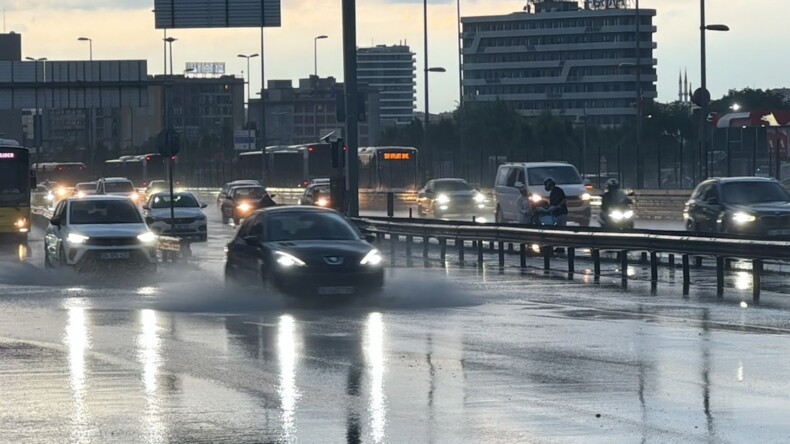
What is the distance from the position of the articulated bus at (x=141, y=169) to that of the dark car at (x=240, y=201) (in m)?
44.5

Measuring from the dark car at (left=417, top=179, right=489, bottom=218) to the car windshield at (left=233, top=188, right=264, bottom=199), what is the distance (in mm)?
6456

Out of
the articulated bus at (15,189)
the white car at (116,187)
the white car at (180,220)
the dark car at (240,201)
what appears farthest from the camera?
the white car at (116,187)

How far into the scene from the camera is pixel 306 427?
11.2 meters

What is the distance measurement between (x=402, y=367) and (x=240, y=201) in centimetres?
4657

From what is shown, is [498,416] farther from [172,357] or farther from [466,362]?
[172,357]

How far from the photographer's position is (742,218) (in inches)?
1273

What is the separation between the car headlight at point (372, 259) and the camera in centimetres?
2247

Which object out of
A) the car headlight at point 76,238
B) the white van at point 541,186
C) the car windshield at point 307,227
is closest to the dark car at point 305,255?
the car windshield at point 307,227

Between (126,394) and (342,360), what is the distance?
297 cm

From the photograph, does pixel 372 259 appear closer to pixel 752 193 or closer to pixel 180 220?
pixel 752 193

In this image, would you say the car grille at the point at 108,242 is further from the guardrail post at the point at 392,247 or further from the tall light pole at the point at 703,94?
the tall light pole at the point at 703,94

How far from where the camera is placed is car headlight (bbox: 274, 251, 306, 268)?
22.2 metres

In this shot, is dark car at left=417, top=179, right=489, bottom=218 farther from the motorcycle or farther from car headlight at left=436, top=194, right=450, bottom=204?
the motorcycle

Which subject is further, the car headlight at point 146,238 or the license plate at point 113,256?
the car headlight at point 146,238
